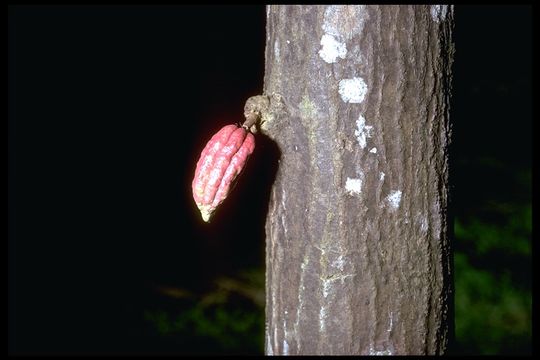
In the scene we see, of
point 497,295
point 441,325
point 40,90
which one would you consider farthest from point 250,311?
point 441,325

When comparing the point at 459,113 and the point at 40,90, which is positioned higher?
the point at 40,90

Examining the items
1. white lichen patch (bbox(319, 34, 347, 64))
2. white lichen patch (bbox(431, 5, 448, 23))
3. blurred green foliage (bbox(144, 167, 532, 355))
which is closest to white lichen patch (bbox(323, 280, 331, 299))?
white lichen patch (bbox(319, 34, 347, 64))

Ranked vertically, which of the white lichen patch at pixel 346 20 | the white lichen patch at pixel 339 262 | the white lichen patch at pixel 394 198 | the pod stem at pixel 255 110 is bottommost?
the white lichen patch at pixel 339 262

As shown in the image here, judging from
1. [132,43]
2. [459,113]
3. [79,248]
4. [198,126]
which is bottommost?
[79,248]

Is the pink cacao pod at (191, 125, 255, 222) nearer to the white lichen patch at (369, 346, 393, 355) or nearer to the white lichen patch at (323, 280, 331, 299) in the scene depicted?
the white lichen patch at (323, 280, 331, 299)

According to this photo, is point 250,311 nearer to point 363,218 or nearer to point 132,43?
point 132,43

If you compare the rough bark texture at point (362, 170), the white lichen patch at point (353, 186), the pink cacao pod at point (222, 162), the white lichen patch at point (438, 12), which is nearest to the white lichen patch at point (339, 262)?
the rough bark texture at point (362, 170)

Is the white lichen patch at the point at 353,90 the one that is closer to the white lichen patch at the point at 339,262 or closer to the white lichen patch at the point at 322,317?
the white lichen patch at the point at 339,262
